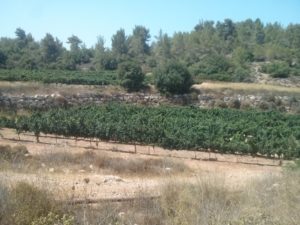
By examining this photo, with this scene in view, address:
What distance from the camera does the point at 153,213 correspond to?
9555 mm

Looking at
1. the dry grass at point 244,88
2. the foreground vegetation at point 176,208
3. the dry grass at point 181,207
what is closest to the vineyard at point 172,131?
the dry grass at point 244,88

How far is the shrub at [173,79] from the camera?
49.8 m

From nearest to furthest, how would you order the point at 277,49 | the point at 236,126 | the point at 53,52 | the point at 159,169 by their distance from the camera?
the point at 159,169 → the point at 236,126 → the point at 277,49 → the point at 53,52

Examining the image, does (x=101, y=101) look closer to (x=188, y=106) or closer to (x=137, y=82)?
Answer: (x=137, y=82)

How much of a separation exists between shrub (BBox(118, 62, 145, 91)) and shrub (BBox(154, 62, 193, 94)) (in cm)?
193

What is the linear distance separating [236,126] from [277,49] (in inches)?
2015

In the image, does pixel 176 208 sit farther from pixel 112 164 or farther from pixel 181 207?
pixel 112 164

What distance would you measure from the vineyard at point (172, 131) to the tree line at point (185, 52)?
1756 centimetres

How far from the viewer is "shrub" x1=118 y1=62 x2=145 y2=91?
5003 cm

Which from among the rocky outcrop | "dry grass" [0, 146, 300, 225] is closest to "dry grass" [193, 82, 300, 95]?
the rocky outcrop

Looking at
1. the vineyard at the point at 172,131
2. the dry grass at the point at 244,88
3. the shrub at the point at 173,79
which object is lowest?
the vineyard at the point at 172,131

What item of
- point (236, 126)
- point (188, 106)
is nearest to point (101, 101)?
point (188, 106)

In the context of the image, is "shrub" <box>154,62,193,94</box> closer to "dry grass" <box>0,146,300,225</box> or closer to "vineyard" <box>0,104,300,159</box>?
"vineyard" <box>0,104,300,159</box>

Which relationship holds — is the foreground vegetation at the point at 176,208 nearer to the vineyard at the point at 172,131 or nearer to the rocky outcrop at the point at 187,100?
the vineyard at the point at 172,131
